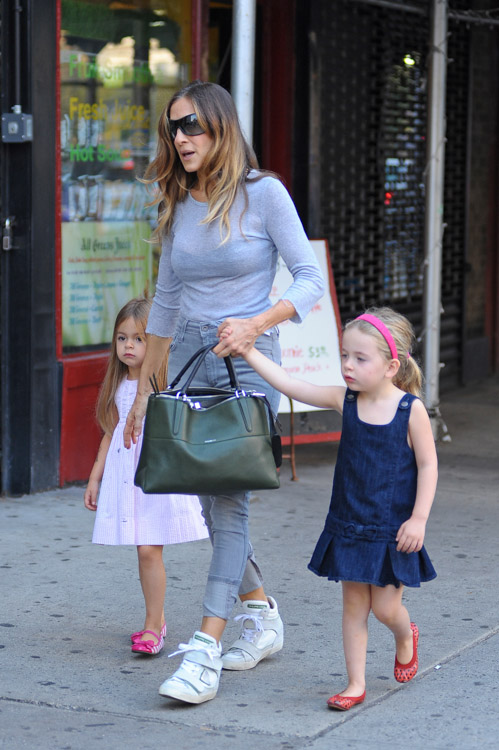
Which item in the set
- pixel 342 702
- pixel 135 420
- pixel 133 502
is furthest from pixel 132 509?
pixel 342 702

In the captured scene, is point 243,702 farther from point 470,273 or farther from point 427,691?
point 470,273

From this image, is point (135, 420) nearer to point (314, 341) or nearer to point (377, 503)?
point (377, 503)

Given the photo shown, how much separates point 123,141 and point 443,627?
3.33 m

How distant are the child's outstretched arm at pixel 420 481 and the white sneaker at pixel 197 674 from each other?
0.60 meters

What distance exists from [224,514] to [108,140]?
3.31 m

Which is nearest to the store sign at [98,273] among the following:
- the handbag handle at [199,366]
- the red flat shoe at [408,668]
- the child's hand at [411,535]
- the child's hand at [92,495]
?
the child's hand at [92,495]

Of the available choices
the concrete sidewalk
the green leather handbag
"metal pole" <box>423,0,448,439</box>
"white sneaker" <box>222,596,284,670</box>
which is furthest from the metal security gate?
the green leather handbag

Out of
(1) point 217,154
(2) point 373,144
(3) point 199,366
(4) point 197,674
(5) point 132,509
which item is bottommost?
(4) point 197,674

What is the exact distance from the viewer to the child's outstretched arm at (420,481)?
3.31 m

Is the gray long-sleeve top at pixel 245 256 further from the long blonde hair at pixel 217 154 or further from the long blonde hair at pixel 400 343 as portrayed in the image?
the long blonde hair at pixel 400 343

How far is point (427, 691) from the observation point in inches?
141

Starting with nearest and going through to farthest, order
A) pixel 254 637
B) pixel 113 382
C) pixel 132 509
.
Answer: pixel 254 637, pixel 132 509, pixel 113 382

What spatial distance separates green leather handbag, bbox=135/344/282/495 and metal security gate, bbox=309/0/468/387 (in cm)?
472

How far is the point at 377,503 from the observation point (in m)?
3.37
